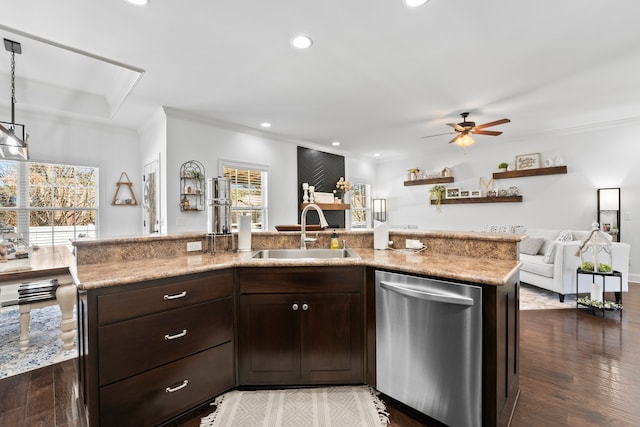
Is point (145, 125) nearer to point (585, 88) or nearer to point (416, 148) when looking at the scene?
point (416, 148)

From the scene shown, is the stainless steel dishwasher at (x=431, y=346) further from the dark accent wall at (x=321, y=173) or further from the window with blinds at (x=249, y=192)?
the dark accent wall at (x=321, y=173)

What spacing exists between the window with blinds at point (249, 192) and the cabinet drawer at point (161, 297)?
3.11m

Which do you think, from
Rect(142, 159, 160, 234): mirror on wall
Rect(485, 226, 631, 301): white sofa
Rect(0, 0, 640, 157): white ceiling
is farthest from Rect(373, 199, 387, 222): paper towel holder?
Rect(142, 159, 160, 234): mirror on wall

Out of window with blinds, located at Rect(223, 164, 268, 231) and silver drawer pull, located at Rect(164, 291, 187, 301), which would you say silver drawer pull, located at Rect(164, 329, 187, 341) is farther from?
window with blinds, located at Rect(223, 164, 268, 231)

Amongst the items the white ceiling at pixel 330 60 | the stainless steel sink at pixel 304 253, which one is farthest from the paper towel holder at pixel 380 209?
the stainless steel sink at pixel 304 253

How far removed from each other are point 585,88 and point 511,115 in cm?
97

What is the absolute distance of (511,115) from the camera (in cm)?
445

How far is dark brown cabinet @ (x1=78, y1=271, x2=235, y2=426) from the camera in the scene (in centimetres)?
142

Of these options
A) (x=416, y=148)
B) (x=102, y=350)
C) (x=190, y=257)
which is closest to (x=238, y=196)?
(x=190, y=257)

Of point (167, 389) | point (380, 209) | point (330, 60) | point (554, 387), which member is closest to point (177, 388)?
point (167, 389)

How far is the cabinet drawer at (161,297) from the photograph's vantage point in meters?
1.44

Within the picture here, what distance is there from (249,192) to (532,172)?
5.42m

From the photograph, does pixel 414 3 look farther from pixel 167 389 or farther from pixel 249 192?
pixel 249 192

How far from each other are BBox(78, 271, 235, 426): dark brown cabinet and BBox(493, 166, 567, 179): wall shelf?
20.1 feet
